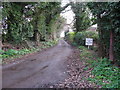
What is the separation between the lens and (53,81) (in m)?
3.37

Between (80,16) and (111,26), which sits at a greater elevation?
(80,16)

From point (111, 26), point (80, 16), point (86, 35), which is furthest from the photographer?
point (80, 16)

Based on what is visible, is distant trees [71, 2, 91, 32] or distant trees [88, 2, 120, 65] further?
distant trees [71, 2, 91, 32]

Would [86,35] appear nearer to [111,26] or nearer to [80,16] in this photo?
[80,16]

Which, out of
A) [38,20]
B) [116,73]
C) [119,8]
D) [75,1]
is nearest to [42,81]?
[116,73]

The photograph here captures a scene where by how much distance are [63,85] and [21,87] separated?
1.47m

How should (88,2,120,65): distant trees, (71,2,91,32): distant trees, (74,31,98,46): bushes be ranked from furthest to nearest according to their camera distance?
(71,2,91,32): distant trees → (74,31,98,46): bushes → (88,2,120,65): distant trees

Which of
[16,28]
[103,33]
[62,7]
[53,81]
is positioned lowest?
[53,81]

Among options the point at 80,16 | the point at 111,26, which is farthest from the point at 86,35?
the point at 111,26

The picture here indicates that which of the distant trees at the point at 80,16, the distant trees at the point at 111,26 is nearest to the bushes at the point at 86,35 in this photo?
the distant trees at the point at 80,16

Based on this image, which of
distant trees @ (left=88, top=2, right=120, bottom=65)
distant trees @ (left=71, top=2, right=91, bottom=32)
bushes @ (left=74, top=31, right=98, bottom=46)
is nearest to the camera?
distant trees @ (left=88, top=2, right=120, bottom=65)

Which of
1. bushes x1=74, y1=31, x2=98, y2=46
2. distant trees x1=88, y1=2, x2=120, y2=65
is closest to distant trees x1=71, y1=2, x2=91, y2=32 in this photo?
bushes x1=74, y1=31, x2=98, y2=46

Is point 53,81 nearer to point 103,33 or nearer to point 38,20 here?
point 103,33

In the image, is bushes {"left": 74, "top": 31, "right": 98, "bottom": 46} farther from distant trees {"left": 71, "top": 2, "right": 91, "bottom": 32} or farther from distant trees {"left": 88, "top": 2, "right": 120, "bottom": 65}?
distant trees {"left": 88, "top": 2, "right": 120, "bottom": 65}
